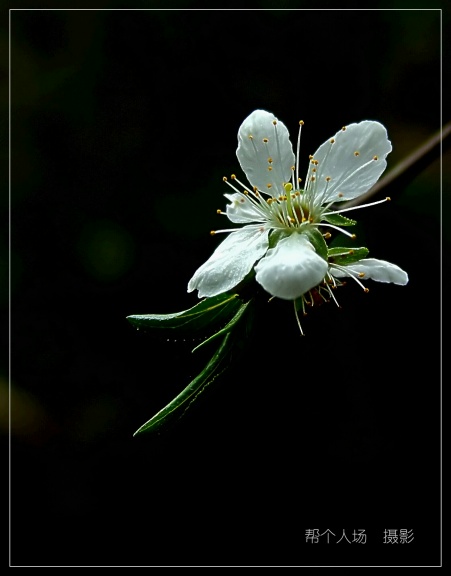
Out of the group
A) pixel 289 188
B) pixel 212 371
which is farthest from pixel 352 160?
pixel 212 371

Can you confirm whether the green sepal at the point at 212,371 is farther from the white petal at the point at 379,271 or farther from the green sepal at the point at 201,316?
the white petal at the point at 379,271

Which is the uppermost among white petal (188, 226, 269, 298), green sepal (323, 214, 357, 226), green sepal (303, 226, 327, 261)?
green sepal (323, 214, 357, 226)

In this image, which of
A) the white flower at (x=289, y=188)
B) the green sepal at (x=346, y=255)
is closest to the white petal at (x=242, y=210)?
the white flower at (x=289, y=188)

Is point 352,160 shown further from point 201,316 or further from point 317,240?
point 201,316

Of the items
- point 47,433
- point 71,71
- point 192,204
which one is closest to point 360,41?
point 192,204

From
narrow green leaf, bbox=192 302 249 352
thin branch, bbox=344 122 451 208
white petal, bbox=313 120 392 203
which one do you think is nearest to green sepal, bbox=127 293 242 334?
narrow green leaf, bbox=192 302 249 352

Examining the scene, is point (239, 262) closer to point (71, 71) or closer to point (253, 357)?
point (253, 357)

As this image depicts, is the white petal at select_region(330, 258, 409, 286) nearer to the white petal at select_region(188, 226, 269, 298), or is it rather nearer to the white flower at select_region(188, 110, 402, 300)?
the white flower at select_region(188, 110, 402, 300)
